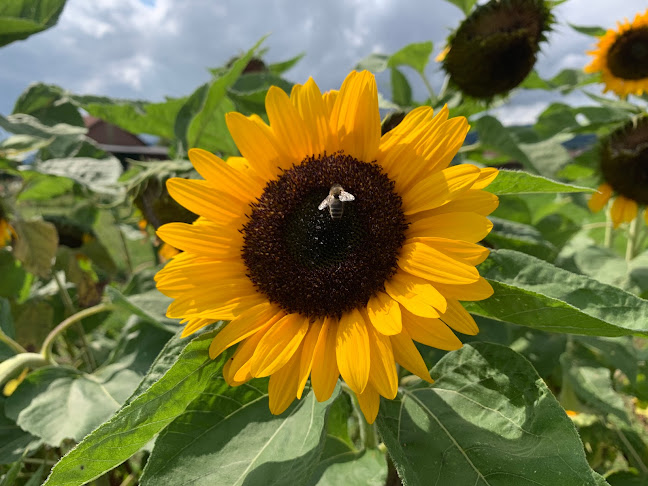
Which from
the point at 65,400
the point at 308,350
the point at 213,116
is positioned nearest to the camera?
the point at 308,350

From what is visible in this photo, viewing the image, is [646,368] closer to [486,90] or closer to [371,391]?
[486,90]

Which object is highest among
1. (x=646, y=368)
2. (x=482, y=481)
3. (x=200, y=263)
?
(x=200, y=263)

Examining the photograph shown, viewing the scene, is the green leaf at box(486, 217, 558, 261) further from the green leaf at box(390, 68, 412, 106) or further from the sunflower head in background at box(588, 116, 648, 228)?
the green leaf at box(390, 68, 412, 106)

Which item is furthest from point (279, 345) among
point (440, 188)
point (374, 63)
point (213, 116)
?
point (374, 63)

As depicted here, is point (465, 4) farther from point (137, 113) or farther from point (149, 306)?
point (149, 306)

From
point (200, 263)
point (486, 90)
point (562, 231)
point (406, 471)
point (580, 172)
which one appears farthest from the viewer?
point (580, 172)

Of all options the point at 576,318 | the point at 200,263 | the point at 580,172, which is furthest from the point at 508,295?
the point at 580,172
